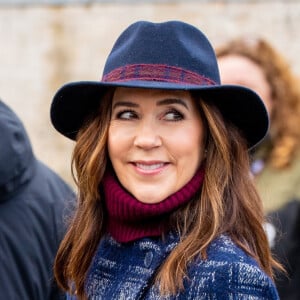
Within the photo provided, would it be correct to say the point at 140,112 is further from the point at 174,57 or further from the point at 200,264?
the point at 200,264

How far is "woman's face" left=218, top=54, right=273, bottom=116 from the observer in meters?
3.37

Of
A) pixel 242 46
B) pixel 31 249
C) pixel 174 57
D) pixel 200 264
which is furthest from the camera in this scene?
pixel 242 46

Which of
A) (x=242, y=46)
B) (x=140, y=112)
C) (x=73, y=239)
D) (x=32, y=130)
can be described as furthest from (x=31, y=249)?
(x=32, y=130)

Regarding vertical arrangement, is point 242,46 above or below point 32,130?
above

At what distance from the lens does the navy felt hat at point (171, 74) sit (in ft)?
6.50

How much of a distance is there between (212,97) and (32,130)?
3.54 m

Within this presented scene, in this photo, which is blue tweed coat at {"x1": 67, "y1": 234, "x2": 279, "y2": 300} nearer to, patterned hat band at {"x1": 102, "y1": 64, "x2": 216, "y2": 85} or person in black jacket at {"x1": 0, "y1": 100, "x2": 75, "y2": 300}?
patterned hat band at {"x1": 102, "y1": 64, "x2": 216, "y2": 85}

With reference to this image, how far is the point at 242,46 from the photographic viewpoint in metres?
3.57

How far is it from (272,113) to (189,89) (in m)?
1.61

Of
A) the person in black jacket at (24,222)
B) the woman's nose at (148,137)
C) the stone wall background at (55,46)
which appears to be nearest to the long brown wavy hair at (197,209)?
the woman's nose at (148,137)

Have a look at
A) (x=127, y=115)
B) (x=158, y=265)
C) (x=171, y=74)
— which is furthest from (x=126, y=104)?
(x=158, y=265)

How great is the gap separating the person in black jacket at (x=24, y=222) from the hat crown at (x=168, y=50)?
1.92 feet

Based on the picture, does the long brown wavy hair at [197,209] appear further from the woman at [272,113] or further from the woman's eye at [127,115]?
the woman at [272,113]

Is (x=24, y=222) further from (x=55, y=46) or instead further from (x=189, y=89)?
(x=55, y=46)
